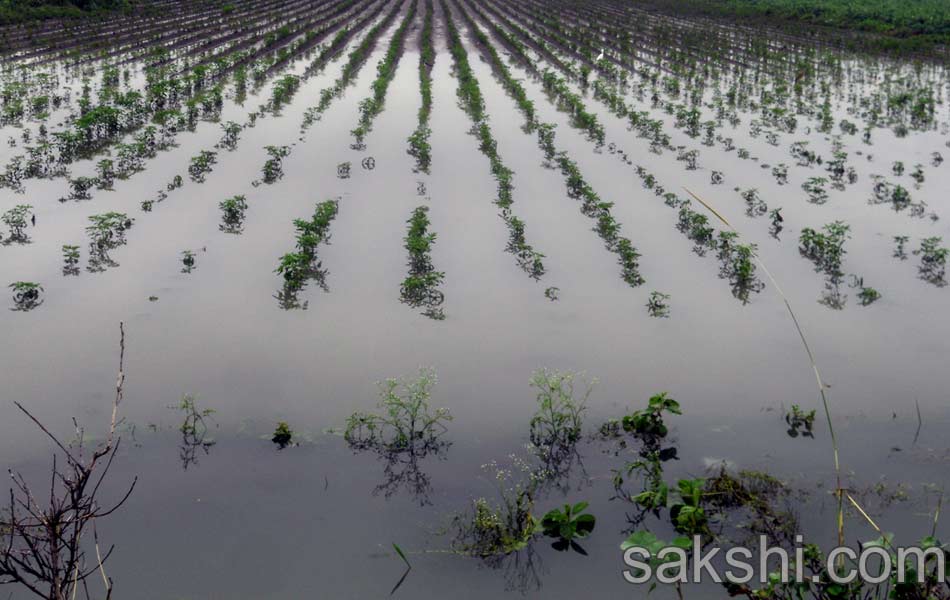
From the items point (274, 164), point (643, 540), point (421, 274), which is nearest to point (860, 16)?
point (274, 164)

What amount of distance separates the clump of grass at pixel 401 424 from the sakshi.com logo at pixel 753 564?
1.95 meters

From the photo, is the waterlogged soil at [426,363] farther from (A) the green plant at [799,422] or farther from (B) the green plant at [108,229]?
(B) the green plant at [108,229]

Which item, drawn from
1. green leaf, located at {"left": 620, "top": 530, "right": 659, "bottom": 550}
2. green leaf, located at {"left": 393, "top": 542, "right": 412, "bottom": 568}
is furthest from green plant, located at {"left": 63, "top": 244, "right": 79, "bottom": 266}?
green leaf, located at {"left": 620, "top": 530, "right": 659, "bottom": 550}

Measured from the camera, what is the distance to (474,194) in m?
12.2

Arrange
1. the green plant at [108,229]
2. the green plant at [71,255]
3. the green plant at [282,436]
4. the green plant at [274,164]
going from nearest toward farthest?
the green plant at [282,436] < the green plant at [71,255] < the green plant at [108,229] < the green plant at [274,164]

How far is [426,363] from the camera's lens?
24.3 feet

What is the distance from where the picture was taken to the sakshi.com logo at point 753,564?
14.8ft

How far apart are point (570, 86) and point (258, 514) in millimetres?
17471

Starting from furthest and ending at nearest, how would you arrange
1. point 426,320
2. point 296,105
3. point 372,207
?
point 296,105, point 372,207, point 426,320

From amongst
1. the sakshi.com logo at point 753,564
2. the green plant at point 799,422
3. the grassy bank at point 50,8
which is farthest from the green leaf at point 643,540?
the grassy bank at point 50,8

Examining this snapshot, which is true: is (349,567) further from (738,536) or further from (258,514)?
(738,536)

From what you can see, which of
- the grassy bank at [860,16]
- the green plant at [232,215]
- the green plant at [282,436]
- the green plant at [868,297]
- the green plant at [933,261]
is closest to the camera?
the green plant at [282,436]

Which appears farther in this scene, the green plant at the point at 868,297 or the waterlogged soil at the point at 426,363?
the green plant at the point at 868,297

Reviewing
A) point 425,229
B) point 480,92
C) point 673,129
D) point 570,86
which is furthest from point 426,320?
point 570,86
